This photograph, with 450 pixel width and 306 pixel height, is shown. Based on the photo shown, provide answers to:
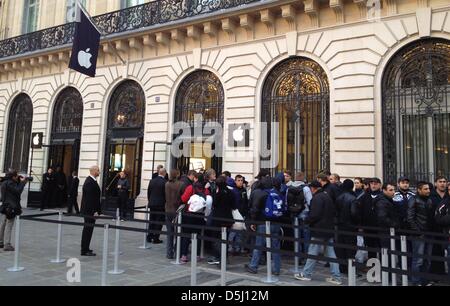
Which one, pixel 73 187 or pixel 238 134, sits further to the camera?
pixel 73 187

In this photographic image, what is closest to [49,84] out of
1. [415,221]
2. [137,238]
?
[137,238]

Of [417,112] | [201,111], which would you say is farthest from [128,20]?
[417,112]

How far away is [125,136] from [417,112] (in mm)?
10305

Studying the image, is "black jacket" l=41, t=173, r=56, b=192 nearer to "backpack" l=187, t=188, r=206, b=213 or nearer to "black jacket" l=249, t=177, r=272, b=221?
"backpack" l=187, t=188, r=206, b=213

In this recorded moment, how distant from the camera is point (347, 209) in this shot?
7.09m

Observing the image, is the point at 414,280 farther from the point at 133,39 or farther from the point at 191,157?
the point at 133,39

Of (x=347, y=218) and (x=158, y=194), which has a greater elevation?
(x=158, y=194)

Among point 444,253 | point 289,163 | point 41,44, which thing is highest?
point 41,44

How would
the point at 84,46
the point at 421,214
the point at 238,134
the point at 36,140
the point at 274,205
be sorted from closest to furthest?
1. the point at 421,214
2. the point at 274,205
3. the point at 238,134
4. the point at 84,46
5. the point at 36,140

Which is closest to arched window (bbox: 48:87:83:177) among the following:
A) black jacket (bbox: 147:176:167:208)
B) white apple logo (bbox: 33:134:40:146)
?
white apple logo (bbox: 33:134:40:146)

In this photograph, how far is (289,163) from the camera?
38.7 ft

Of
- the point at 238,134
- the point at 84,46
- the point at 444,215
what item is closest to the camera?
the point at 444,215

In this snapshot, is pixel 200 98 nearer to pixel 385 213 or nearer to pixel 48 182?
pixel 48 182

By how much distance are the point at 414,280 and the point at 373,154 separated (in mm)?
4383
